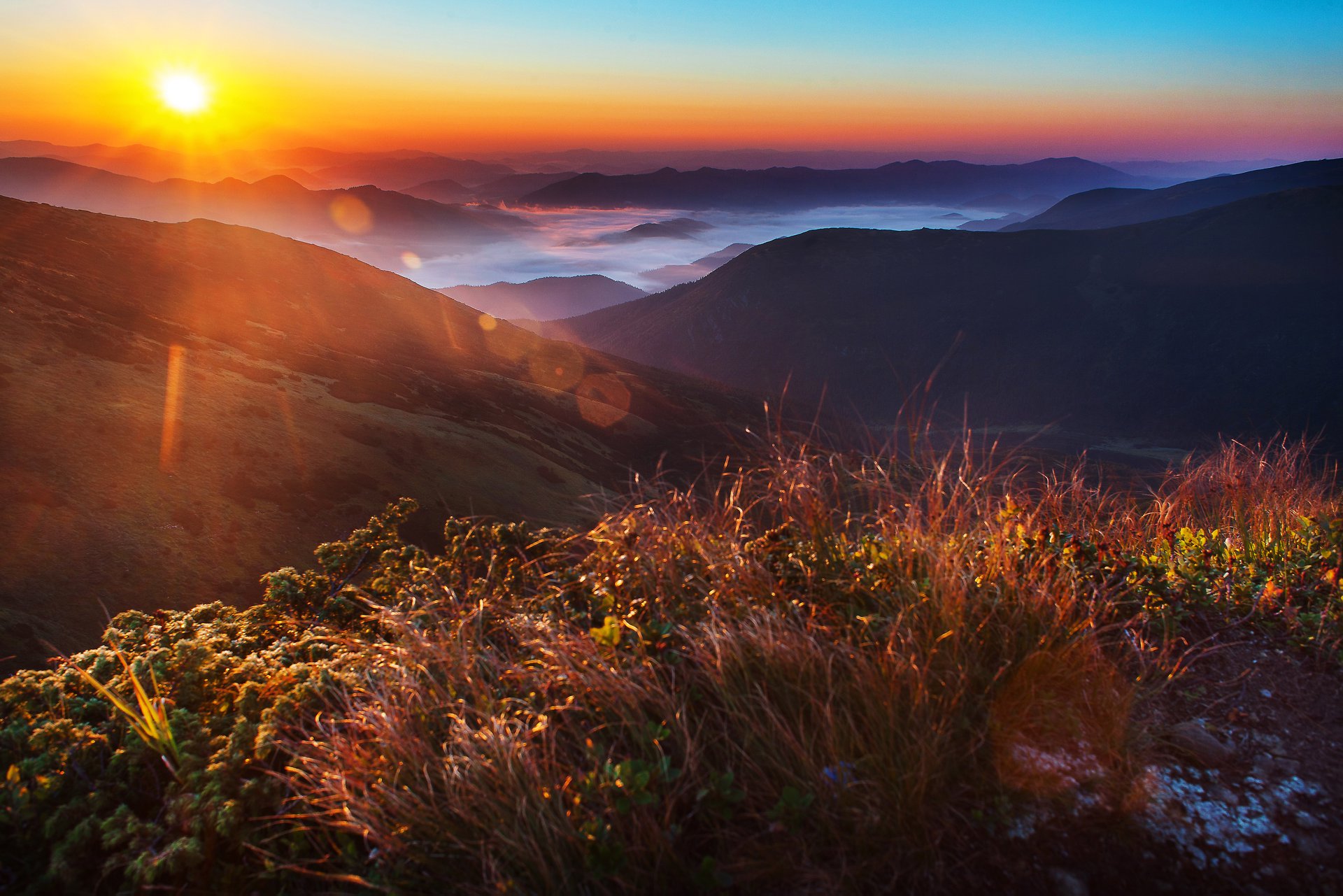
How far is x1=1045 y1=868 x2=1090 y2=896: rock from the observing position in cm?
228

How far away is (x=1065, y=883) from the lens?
2.31 meters

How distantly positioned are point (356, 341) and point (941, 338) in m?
90.5

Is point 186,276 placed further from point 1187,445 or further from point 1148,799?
point 1187,445

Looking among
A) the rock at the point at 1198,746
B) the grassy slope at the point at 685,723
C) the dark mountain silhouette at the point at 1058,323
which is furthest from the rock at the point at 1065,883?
the dark mountain silhouette at the point at 1058,323

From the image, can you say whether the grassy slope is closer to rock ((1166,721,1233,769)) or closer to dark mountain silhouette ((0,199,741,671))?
rock ((1166,721,1233,769))

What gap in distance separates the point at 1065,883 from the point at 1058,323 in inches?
4963

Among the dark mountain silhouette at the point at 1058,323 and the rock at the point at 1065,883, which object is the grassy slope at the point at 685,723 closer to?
the rock at the point at 1065,883

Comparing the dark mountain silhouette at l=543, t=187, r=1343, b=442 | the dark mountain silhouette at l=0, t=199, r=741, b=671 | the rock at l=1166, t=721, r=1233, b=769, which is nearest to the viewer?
the rock at l=1166, t=721, r=1233, b=769

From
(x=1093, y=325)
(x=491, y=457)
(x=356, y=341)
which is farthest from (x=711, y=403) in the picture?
(x=1093, y=325)

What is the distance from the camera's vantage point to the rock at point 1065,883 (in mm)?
2283

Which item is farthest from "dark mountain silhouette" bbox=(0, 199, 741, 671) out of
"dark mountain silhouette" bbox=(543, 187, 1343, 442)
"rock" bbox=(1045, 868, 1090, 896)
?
"dark mountain silhouette" bbox=(543, 187, 1343, 442)

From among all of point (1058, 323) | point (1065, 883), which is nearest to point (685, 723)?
point (1065, 883)

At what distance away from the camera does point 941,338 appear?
4481 inches

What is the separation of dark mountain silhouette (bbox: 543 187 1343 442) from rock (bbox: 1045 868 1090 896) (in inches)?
3738
